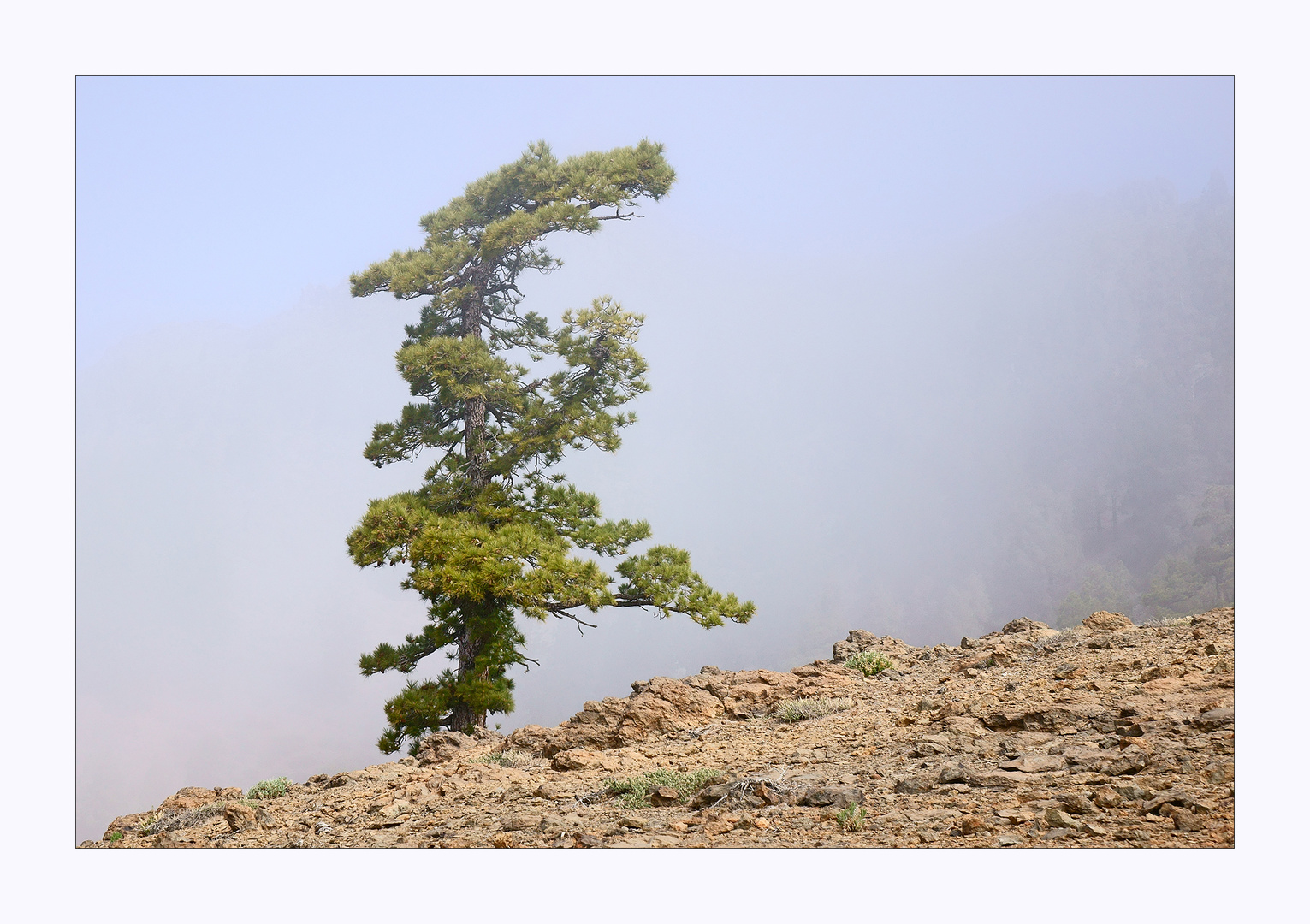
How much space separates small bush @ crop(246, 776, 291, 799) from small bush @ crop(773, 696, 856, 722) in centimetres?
442

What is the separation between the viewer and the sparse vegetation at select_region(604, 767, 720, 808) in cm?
618

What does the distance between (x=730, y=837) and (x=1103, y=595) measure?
19.3 meters

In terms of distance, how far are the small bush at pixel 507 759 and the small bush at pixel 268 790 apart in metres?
1.83

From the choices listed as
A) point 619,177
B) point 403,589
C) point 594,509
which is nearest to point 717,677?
point 594,509

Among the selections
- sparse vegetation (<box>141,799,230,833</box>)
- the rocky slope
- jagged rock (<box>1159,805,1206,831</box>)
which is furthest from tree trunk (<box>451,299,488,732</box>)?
jagged rock (<box>1159,805,1206,831</box>)

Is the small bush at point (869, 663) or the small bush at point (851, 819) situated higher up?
the small bush at point (869, 663)

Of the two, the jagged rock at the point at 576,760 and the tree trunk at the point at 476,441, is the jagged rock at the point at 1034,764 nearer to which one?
the jagged rock at the point at 576,760

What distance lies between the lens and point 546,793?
6.61m

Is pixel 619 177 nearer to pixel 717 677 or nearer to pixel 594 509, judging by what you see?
pixel 594 509

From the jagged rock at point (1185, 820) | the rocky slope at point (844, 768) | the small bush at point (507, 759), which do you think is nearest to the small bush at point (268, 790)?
the rocky slope at point (844, 768)

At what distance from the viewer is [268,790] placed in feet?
27.8

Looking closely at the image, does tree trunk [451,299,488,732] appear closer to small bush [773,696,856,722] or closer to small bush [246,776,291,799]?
small bush [246,776,291,799]

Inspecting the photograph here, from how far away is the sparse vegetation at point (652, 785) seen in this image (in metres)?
6.18

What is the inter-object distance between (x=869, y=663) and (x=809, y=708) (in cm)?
184
